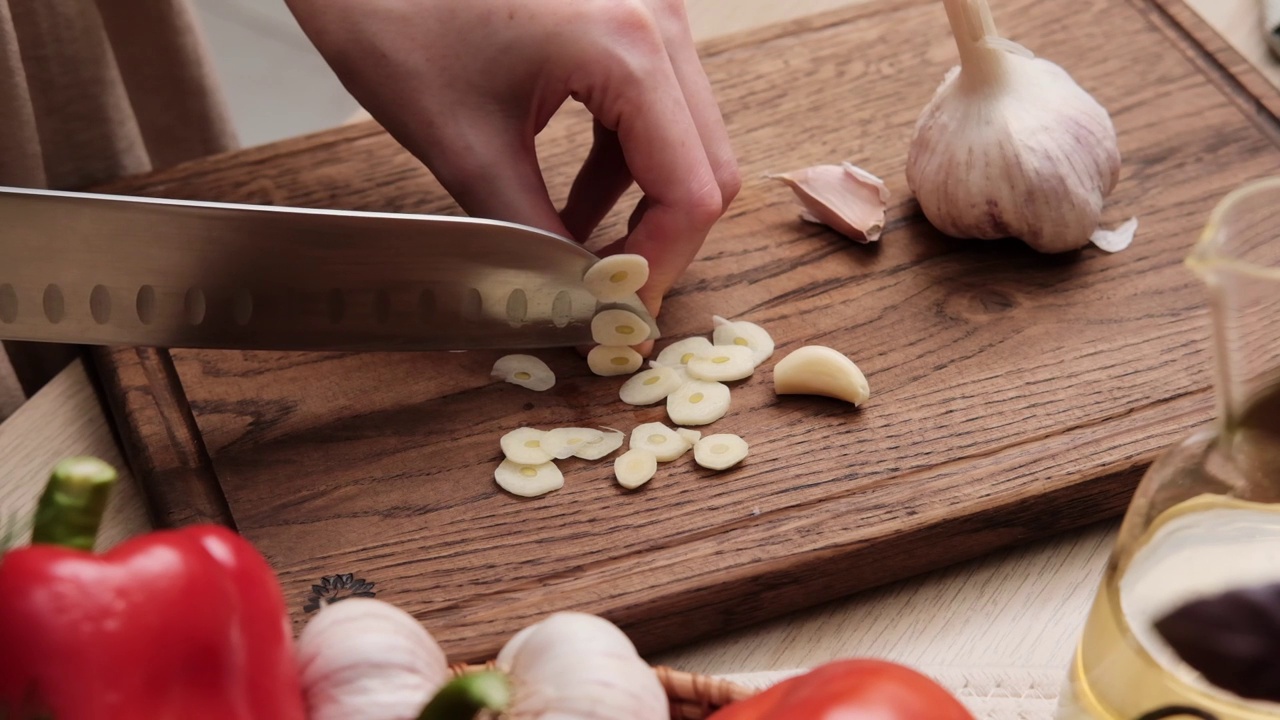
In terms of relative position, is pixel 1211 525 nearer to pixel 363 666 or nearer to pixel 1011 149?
pixel 363 666

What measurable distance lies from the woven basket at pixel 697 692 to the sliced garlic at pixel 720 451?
271 mm

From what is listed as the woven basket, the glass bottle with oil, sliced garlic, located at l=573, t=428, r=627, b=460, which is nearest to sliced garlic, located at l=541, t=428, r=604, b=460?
sliced garlic, located at l=573, t=428, r=627, b=460

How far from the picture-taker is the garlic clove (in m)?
1.00

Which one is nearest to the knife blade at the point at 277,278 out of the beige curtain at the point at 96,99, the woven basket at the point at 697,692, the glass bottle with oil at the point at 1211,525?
the beige curtain at the point at 96,99

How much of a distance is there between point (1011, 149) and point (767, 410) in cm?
28

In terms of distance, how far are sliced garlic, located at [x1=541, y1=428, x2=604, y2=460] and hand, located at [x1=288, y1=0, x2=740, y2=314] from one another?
135 mm

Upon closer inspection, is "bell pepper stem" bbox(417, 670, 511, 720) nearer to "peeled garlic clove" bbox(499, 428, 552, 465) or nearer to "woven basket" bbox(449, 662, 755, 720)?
"woven basket" bbox(449, 662, 755, 720)

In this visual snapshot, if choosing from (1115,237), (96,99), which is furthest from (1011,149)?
(96,99)

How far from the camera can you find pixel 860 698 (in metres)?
0.49

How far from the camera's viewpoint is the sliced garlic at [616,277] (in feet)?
2.91

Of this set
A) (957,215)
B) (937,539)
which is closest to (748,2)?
(957,215)

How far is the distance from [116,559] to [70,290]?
433 mm

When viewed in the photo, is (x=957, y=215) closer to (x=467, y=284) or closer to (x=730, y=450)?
(x=730, y=450)

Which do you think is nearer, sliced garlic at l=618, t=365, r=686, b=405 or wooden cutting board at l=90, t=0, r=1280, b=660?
wooden cutting board at l=90, t=0, r=1280, b=660
